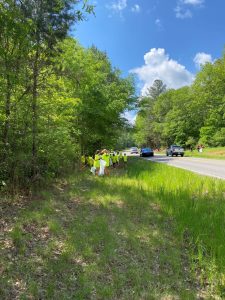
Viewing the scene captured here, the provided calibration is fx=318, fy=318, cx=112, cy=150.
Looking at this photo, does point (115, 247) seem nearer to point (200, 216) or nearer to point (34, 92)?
point (200, 216)

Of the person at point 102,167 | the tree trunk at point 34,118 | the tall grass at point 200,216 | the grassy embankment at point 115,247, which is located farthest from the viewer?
the person at point 102,167

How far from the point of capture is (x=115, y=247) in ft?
20.1

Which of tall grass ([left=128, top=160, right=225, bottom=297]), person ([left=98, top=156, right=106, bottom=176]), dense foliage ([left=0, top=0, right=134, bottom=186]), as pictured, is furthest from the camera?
person ([left=98, top=156, right=106, bottom=176])

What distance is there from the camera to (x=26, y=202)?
9.50 m

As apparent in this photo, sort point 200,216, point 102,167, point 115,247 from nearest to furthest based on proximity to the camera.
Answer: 1. point 115,247
2. point 200,216
3. point 102,167

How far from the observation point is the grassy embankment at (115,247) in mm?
4691

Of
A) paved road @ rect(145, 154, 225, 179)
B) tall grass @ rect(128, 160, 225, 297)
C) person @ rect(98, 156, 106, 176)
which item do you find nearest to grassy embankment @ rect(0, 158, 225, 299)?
tall grass @ rect(128, 160, 225, 297)

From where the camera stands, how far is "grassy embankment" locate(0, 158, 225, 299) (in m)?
4.69

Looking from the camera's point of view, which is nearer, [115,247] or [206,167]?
[115,247]

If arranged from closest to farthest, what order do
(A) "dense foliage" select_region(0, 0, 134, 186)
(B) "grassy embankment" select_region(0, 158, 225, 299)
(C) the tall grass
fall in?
(B) "grassy embankment" select_region(0, 158, 225, 299), (C) the tall grass, (A) "dense foliage" select_region(0, 0, 134, 186)

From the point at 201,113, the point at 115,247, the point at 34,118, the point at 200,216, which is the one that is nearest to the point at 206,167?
the point at 34,118

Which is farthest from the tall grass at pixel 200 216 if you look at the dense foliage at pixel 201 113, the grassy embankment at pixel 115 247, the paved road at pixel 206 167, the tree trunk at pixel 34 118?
the dense foliage at pixel 201 113

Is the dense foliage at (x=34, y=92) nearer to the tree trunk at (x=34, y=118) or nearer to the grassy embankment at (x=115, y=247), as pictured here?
the tree trunk at (x=34, y=118)

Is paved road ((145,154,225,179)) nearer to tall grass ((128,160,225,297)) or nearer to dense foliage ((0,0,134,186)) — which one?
tall grass ((128,160,225,297))
